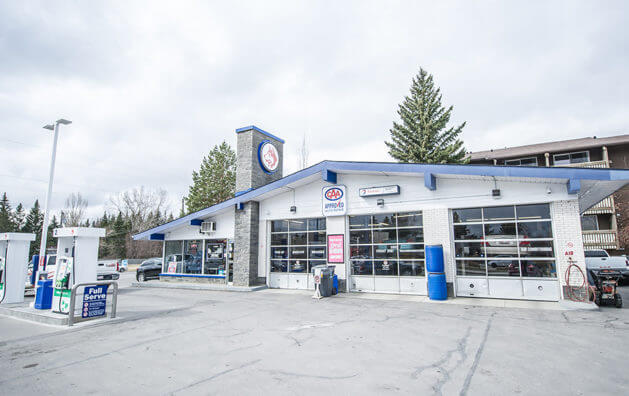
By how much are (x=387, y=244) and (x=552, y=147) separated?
70.0ft

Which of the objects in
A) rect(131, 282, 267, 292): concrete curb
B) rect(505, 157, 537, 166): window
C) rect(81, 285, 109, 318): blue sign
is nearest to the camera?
rect(81, 285, 109, 318): blue sign

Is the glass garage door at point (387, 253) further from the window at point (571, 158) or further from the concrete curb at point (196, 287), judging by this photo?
the window at point (571, 158)

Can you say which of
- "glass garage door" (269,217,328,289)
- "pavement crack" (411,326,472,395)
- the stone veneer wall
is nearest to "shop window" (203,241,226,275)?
the stone veneer wall

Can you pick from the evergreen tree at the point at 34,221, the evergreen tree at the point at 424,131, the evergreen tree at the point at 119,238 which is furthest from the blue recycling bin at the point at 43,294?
the evergreen tree at the point at 34,221

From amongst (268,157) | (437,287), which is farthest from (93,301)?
(268,157)

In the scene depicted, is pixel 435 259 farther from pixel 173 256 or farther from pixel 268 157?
pixel 173 256

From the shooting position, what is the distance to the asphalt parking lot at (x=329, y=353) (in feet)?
15.8

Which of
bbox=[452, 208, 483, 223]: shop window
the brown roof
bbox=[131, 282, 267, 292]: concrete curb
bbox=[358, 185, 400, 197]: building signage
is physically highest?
the brown roof

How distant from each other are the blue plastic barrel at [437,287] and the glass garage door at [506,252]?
88 cm

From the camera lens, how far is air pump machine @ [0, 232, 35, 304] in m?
12.0

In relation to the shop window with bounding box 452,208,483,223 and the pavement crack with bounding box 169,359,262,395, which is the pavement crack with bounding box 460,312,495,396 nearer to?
the pavement crack with bounding box 169,359,262,395

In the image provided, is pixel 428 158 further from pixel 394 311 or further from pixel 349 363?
pixel 349 363

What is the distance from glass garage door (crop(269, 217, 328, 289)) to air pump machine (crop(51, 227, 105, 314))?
26.9 feet

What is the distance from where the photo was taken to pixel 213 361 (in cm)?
586
